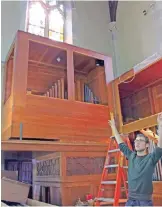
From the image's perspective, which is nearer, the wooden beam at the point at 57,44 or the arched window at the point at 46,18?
the wooden beam at the point at 57,44

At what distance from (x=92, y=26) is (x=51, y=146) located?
4674 mm

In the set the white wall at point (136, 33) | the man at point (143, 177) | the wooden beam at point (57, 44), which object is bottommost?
the man at point (143, 177)

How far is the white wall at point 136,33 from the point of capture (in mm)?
5996

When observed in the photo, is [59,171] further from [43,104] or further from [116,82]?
[116,82]

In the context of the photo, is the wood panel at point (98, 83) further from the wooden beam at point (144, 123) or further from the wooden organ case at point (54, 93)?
the wooden beam at point (144, 123)

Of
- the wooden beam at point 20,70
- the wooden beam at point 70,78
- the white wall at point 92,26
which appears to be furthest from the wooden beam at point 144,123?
the white wall at point 92,26

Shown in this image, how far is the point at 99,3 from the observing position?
7.76 meters

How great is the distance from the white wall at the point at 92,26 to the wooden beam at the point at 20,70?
2.60 m

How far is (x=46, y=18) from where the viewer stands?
693 centimetres

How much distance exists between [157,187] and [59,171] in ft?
5.12

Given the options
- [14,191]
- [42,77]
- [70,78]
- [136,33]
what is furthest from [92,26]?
[14,191]

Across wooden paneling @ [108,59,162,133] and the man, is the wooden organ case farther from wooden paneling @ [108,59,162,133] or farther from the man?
the man

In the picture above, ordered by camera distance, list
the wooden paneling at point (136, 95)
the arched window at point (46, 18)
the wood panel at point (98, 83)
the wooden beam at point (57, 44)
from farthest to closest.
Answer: the arched window at point (46, 18) → the wood panel at point (98, 83) → the wooden paneling at point (136, 95) → the wooden beam at point (57, 44)

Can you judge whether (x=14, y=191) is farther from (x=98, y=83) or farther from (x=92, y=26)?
(x=92, y=26)
